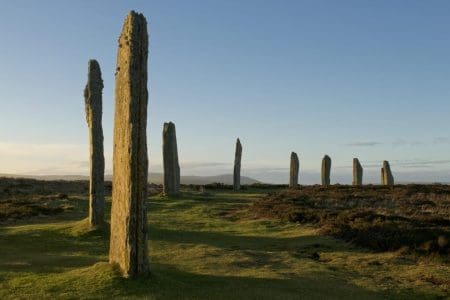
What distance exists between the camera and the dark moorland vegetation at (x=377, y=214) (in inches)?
766

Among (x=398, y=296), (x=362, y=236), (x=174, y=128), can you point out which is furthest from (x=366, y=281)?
(x=174, y=128)

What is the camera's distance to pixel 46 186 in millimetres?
49250

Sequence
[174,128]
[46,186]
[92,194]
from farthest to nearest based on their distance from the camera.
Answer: [46,186], [174,128], [92,194]

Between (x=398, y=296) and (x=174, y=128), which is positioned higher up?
(x=174, y=128)

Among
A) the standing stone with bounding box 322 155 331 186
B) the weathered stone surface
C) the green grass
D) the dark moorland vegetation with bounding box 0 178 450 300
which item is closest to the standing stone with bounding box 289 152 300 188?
the standing stone with bounding box 322 155 331 186

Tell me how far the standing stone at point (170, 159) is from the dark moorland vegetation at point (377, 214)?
314 inches

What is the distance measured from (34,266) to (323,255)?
376 inches

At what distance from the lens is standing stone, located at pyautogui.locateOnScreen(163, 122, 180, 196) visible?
3969cm

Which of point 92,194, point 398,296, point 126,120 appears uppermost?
point 126,120

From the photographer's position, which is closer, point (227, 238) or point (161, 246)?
point (161, 246)

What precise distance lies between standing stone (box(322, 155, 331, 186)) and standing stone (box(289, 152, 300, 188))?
2.61 m

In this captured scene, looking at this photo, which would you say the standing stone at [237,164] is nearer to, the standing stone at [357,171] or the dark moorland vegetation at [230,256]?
the standing stone at [357,171]

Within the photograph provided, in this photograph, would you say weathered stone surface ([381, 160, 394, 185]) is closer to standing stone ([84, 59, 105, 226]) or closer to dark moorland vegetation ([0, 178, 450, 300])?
dark moorland vegetation ([0, 178, 450, 300])

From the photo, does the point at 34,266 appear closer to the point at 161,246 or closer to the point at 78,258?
the point at 78,258
